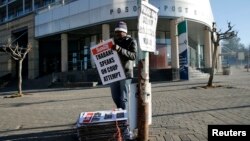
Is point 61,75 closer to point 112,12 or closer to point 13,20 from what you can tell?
point 112,12

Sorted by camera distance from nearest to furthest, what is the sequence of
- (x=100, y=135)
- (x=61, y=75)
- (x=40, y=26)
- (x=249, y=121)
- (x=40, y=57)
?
(x=100, y=135), (x=249, y=121), (x=61, y=75), (x=40, y=26), (x=40, y=57)

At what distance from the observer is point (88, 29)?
35094 millimetres

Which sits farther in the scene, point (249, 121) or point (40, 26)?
point (40, 26)

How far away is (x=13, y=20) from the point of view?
44.7 metres

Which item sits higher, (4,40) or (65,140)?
(4,40)

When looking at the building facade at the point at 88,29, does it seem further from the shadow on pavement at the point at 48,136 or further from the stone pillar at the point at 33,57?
the shadow on pavement at the point at 48,136

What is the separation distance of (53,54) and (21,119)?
36.4m

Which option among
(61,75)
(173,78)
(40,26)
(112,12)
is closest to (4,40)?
(40,26)

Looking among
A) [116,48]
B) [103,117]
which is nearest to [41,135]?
[103,117]

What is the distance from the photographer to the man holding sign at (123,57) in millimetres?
6079

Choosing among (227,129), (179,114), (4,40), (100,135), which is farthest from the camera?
(4,40)

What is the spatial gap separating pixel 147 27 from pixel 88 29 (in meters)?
30.1

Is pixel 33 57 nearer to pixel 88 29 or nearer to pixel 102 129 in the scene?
pixel 88 29

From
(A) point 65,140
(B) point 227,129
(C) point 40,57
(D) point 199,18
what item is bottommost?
(A) point 65,140
